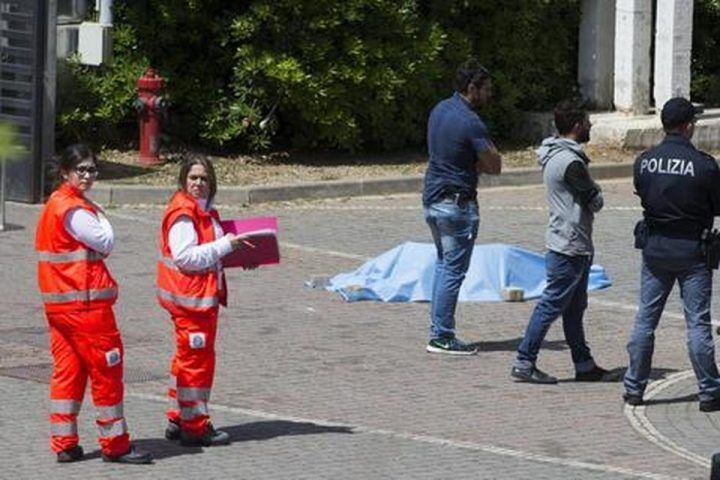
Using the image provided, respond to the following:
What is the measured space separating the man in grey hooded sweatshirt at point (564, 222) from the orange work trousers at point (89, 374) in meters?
3.00

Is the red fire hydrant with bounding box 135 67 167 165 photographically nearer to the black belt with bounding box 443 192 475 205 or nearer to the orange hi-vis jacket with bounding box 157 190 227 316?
the black belt with bounding box 443 192 475 205

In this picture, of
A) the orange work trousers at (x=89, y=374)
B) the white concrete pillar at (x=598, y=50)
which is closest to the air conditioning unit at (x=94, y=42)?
the white concrete pillar at (x=598, y=50)

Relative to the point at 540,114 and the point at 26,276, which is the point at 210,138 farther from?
the point at 26,276

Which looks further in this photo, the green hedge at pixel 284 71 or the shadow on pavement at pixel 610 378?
the green hedge at pixel 284 71

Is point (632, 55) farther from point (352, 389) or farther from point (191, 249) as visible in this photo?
point (191, 249)

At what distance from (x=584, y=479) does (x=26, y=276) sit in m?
6.44

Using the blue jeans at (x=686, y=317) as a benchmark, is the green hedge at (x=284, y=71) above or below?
above

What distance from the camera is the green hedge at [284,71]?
19375 mm

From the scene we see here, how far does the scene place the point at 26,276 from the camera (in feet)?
46.0

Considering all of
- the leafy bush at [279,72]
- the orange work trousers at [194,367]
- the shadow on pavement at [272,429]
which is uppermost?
the leafy bush at [279,72]

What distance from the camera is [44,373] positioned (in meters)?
10.8

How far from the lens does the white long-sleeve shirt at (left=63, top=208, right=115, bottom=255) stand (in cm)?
864

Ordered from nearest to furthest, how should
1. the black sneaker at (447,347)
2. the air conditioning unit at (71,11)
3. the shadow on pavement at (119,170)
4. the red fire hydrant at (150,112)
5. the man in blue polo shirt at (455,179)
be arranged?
the man in blue polo shirt at (455,179), the black sneaker at (447,347), the shadow on pavement at (119,170), the red fire hydrant at (150,112), the air conditioning unit at (71,11)

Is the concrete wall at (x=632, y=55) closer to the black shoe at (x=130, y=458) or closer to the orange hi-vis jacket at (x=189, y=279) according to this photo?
the orange hi-vis jacket at (x=189, y=279)
